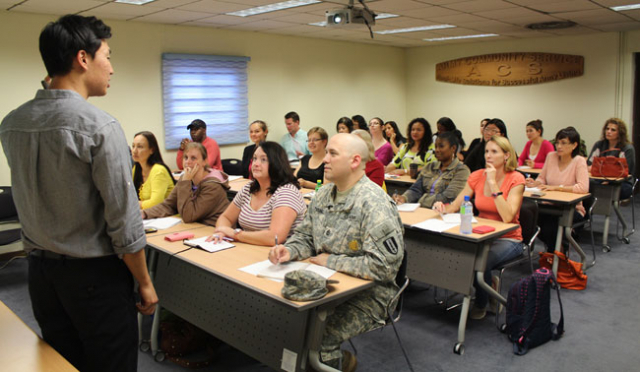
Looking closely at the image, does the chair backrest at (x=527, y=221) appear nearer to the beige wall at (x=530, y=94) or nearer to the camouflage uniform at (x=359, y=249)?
the camouflage uniform at (x=359, y=249)

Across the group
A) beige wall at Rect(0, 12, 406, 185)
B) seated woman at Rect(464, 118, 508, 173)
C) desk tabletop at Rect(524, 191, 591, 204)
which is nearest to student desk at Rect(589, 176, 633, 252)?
desk tabletop at Rect(524, 191, 591, 204)

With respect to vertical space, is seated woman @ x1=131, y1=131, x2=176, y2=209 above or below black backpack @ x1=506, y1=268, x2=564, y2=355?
above

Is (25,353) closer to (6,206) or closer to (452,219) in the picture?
(452,219)

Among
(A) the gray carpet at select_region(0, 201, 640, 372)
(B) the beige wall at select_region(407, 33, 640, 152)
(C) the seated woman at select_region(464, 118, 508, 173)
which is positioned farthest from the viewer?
(B) the beige wall at select_region(407, 33, 640, 152)

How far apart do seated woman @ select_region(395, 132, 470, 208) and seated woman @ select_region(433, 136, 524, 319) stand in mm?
356

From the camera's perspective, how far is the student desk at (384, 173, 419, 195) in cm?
590

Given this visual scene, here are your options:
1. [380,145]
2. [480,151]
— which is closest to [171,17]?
[380,145]

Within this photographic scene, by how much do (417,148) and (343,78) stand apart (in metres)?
3.55

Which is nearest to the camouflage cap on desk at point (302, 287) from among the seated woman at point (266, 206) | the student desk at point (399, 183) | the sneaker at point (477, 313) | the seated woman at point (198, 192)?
the seated woman at point (266, 206)

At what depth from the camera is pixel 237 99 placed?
780 cm

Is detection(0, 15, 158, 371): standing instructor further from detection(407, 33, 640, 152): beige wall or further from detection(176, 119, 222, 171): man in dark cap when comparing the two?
detection(407, 33, 640, 152): beige wall

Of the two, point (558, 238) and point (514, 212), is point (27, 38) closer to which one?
point (514, 212)

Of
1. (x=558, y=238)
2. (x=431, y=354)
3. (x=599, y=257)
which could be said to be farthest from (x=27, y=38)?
(x=599, y=257)

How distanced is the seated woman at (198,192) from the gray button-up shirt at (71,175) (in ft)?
6.41
